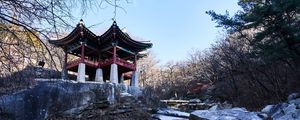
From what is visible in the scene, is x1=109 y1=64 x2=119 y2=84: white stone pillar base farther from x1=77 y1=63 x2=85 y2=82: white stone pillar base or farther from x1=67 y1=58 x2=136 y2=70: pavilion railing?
x1=77 y1=63 x2=85 y2=82: white stone pillar base

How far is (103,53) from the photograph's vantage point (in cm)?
2075

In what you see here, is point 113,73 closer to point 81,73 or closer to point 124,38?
point 81,73

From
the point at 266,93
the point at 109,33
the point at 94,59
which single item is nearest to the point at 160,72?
the point at 94,59

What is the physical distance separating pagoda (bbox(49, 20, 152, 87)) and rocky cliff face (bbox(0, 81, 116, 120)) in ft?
21.6

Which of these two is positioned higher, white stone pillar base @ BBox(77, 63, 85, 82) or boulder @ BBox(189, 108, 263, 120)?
white stone pillar base @ BBox(77, 63, 85, 82)

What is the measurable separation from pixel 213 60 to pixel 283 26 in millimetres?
8395

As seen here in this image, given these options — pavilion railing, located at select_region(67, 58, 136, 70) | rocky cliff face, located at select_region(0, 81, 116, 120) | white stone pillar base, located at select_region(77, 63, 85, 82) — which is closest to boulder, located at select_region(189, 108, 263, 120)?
rocky cliff face, located at select_region(0, 81, 116, 120)

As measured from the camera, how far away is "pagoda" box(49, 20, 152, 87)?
739 inches

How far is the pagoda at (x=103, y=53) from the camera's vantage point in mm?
18781

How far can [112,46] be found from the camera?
19188mm

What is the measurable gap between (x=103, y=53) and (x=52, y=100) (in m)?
10.2

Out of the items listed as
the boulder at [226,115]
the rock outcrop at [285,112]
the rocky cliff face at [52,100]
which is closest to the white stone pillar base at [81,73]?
the rocky cliff face at [52,100]

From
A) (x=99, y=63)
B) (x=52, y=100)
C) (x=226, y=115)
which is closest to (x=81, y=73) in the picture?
(x=99, y=63)

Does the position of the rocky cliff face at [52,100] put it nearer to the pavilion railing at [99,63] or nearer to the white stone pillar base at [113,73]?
the white stone pillar base at [113,73]
